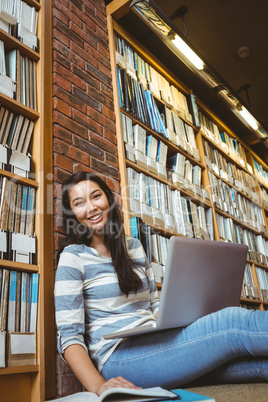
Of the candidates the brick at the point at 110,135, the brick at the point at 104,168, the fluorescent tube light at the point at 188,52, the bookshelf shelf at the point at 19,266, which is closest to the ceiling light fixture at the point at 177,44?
the fluorescent tube light at the point at 188,52

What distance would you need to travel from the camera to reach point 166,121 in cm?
283

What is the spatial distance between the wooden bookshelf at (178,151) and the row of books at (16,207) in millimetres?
606

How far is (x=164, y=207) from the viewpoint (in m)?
2.46

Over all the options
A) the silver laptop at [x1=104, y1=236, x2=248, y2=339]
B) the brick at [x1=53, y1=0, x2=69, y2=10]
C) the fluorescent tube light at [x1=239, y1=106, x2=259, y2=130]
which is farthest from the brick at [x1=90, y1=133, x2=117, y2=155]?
the fluorescent tube light at [x1=239, y1=106, x2=259, y2=130]

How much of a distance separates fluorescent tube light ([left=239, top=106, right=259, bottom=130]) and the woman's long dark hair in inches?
83.8

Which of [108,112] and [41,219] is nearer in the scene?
[41,219]

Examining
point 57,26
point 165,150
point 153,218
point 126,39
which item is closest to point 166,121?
point 165,150

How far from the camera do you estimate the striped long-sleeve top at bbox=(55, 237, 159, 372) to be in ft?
4.14

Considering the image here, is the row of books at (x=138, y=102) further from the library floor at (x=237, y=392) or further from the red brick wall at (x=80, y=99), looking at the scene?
the library floor at (x=237, y=392)

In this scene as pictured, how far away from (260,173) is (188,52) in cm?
250

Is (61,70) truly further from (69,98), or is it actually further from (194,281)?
(194,281)

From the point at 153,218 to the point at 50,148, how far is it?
33.2 inches

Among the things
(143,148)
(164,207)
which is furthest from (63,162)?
(164,207)

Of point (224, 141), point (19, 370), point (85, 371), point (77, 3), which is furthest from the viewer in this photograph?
point (224, 141)
